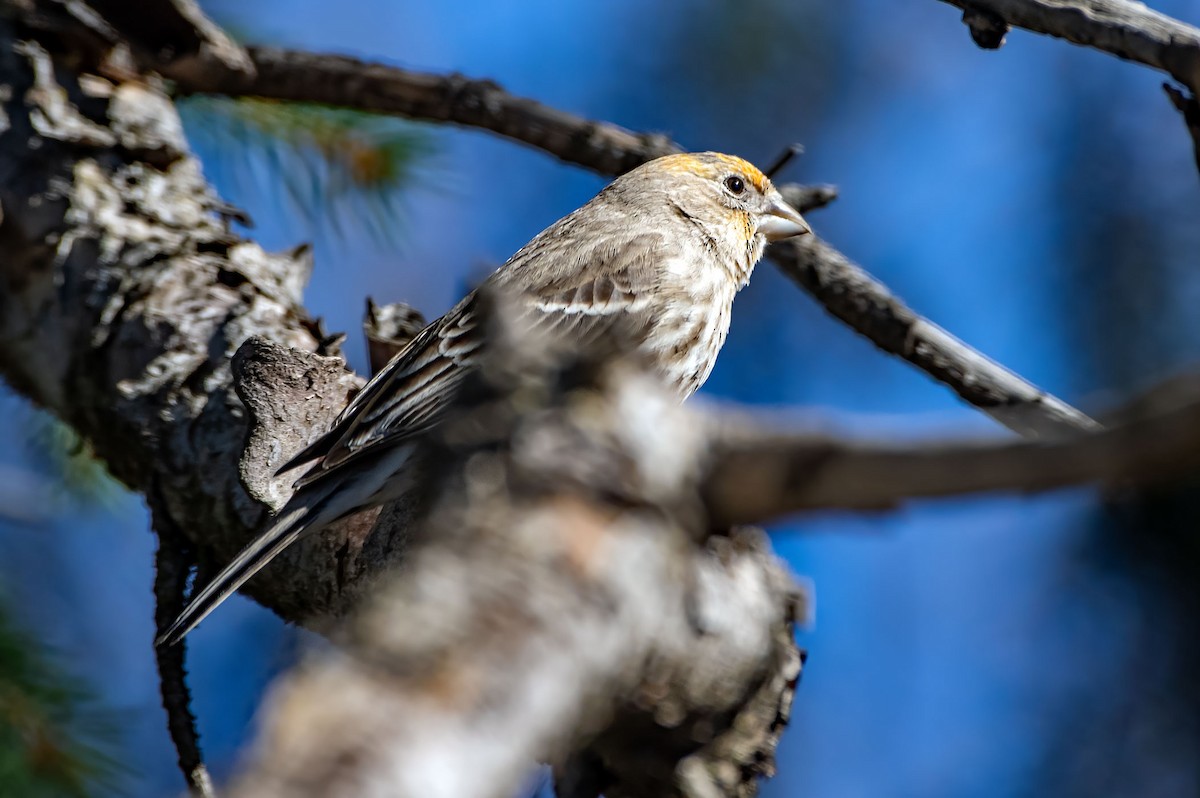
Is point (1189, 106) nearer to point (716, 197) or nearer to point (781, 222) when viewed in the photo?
point (781, 222)

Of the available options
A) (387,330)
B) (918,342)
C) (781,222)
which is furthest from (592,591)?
(781,222)

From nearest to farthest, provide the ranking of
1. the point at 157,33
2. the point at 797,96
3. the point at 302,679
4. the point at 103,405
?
the point at 302,679 → the point at 103,405 → the point at 157,33 → the point at 797,96

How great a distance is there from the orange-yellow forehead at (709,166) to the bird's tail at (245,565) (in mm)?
2981

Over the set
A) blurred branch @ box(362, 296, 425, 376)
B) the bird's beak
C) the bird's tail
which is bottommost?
Answer: the bird's tail

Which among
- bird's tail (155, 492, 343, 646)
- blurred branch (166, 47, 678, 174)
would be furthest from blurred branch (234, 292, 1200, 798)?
blurred branch (166, 47, 678, 174)

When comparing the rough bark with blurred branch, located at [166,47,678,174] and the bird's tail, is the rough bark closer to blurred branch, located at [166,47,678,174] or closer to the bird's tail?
the bird's tail

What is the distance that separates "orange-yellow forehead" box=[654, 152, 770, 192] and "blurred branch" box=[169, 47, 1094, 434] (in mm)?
911

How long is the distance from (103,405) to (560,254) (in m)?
1.86

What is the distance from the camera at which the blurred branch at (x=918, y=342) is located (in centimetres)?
345

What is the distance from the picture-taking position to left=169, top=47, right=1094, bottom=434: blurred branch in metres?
3.71

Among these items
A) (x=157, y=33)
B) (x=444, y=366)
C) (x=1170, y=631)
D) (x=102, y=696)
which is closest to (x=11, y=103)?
(x=157, y=33)

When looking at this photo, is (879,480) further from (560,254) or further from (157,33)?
(157,33)

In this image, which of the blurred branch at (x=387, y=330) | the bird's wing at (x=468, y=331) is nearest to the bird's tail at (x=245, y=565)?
the bird's wing at (x=468, y=331)

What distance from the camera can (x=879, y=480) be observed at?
1406 mm
